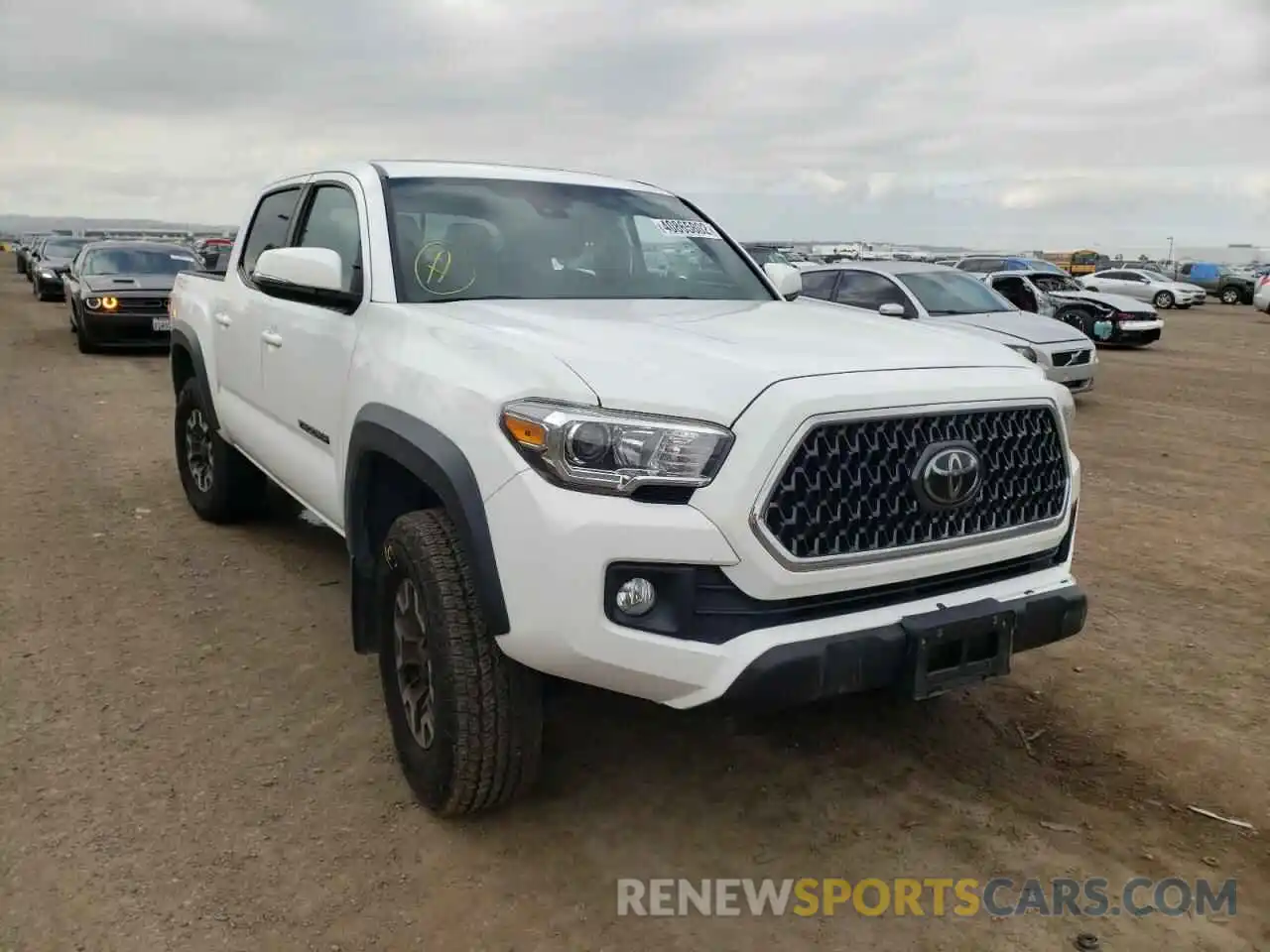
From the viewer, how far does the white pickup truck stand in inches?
93.7

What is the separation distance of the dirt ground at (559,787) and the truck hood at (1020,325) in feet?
20.3

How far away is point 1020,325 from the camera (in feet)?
37.4

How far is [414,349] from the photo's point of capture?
3016 millimetres

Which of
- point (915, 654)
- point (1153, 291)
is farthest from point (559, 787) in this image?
point (1153, 291)

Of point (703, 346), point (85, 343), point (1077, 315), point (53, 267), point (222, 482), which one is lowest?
point (85, 343)

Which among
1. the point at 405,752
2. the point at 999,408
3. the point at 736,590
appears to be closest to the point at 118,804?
the point at 405,752

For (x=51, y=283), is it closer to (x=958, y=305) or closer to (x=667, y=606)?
(x=958, y=305)

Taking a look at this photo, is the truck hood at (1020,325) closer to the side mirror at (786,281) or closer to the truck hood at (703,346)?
the side mirror at (786,281)

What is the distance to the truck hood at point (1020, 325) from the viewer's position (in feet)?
36.1

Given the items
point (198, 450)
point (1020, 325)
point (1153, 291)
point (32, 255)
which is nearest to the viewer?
point (198, 450)

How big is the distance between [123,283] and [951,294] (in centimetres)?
1074

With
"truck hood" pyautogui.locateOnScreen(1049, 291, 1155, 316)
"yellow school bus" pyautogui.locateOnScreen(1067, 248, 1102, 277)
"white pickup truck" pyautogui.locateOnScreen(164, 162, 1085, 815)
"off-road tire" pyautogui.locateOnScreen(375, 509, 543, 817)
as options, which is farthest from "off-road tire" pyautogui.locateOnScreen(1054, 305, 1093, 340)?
"yellow school bus" pyautogui.locateOnScreen(1067, 248, 1102, 277)

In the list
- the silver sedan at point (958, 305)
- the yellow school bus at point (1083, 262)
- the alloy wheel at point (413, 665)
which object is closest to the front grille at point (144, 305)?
the silver sedan at point (958, 305)

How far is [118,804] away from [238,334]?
243 centimetres
